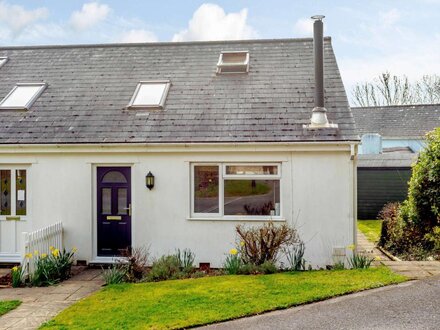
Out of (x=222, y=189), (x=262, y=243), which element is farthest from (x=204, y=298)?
(x=222, y=189)

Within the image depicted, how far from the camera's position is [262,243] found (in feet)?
32.3

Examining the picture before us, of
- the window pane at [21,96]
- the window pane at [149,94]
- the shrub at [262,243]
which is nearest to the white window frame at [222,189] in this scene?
the shrub at [262,243]

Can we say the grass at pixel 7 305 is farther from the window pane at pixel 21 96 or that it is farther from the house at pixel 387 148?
the house at pixel 387 148

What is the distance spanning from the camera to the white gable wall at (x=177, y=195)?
10688 millimetres

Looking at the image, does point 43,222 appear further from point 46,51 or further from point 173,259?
point 46,51

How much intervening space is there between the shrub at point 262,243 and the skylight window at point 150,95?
4474 millimetres

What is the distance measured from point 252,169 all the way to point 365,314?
194 inches

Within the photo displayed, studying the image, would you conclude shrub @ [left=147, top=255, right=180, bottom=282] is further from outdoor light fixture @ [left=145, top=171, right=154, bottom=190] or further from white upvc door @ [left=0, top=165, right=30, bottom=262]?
white upvc door @ [left=0, top=165, right=30, bottom=262]

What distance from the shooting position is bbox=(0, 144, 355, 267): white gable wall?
10.7 m

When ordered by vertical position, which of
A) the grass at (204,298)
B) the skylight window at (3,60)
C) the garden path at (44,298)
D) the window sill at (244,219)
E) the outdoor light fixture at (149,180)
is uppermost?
the skylight window at (3,60)

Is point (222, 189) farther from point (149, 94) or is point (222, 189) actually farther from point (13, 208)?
point (13, 208)

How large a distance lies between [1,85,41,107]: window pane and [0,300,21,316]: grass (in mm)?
6348

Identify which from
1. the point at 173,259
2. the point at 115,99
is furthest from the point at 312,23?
the point at 173,259

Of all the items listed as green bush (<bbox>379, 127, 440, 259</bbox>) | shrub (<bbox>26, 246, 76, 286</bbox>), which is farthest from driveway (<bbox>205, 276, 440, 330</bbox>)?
shrub (<bbox>26, 246, 76, 286</bbox>)
